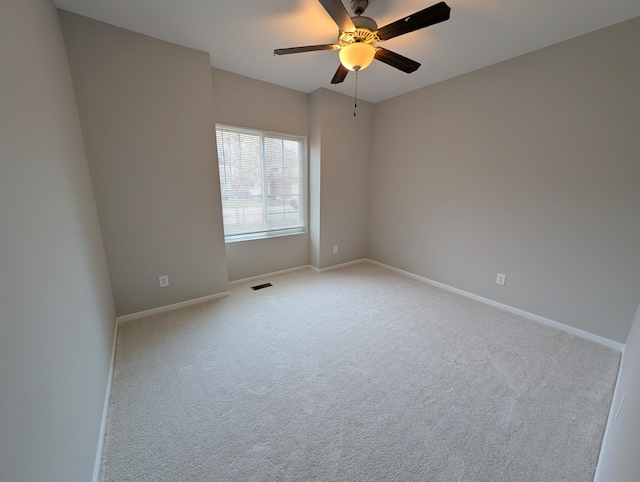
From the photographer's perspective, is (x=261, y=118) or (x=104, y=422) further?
(x=261, y=118)

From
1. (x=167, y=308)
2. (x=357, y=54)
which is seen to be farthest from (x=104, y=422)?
(x=357, y=54)

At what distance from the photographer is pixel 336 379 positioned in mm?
→ 1751

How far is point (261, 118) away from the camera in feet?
10.2

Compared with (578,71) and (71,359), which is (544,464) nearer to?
(71,359)

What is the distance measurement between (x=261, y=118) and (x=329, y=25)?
142 centimetres

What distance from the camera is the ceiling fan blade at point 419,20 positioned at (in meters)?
1.36

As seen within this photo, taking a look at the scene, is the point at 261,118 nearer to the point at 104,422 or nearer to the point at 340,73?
the point at 340,73

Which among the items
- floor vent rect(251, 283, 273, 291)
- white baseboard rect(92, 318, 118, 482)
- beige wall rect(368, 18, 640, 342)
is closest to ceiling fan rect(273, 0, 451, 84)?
beige wall rect(368, 18, 640, 342)

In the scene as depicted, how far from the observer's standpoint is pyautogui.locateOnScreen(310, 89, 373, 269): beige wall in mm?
3424

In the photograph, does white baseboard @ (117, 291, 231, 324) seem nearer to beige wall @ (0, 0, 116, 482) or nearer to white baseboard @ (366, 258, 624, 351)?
beige wall @ (0, 0, 116, 482)

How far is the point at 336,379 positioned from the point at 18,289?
5.47ft

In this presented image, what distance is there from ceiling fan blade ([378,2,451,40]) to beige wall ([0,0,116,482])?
1.83 m

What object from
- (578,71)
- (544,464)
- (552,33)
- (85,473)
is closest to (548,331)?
(544,464)

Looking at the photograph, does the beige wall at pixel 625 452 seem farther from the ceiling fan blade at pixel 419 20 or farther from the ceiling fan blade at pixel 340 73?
the ceiling fan blade at pixel 340 73
